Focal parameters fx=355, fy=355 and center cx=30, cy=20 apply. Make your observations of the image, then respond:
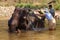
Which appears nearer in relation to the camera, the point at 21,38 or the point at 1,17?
the point at 21,38

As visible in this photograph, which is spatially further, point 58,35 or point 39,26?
point 39,26

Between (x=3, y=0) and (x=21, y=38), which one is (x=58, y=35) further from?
(x=3, y=0)

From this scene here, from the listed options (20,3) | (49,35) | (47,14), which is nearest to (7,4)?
(20,3)

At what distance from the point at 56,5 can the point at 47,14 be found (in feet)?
30.0

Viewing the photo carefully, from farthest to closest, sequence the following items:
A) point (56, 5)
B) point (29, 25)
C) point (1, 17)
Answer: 1. point (56, 5)
2. point (1, 17)
3. point (29, 25)

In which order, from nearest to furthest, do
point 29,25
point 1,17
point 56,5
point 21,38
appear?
point 21,38
point 29,25
point 1,17
point 56,5

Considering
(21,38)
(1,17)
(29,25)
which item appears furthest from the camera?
(1,17)

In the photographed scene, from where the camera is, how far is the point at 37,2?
27.1 m

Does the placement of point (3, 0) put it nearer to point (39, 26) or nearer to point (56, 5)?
point (56, 5)

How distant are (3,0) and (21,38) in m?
13.3

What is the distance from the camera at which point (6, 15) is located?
24125 millimetres

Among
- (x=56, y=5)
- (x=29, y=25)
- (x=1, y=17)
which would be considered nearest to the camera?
(x=29, y=25)

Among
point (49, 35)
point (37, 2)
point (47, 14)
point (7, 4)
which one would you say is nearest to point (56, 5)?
point (37, 2)

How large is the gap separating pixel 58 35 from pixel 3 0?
12839 millimetres
